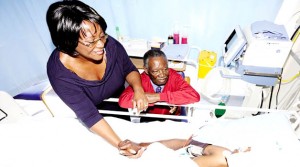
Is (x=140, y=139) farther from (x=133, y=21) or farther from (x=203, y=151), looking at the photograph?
(x=133, y=21)

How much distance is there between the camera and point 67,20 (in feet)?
2.89

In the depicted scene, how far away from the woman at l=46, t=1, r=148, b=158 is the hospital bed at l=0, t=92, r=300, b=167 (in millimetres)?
171

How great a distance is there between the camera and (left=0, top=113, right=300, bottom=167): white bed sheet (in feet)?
3.38

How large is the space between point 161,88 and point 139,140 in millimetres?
429

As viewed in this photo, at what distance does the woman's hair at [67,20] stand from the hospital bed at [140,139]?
69 cm

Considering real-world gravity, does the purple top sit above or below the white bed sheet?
above

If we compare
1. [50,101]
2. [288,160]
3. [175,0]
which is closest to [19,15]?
[50,101]

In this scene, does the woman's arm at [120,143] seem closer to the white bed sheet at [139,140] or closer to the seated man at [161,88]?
the white bed sheet at [139,140]

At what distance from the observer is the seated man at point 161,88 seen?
1.26 metres

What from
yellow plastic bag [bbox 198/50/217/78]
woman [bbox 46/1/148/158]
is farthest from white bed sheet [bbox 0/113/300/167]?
yellow plastic bag [bbox 198/50/217/78]

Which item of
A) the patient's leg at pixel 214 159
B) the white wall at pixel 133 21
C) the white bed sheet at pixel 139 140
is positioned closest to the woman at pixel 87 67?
the white bed sheet at pixel 139 140

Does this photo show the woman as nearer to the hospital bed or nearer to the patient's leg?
the hospital bed

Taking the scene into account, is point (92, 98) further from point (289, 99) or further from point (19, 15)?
point (19, 15)

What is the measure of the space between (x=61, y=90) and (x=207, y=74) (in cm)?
169
